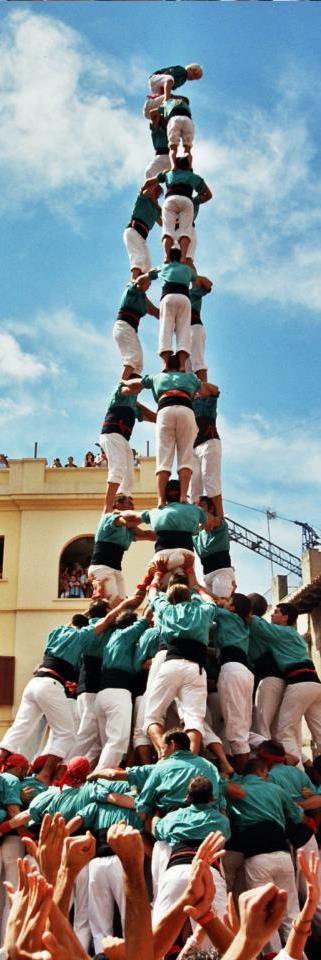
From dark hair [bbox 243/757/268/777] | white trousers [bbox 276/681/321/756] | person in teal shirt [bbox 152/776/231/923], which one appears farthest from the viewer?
white trousers [bbox 276/681/321/756]

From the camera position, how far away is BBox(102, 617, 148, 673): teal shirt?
26.9ft

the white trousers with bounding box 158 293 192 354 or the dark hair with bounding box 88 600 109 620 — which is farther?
the white trousers with bounding box 158 293 192 354

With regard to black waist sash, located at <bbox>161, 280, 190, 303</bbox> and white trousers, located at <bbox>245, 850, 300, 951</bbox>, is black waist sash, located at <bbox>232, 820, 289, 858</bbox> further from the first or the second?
black waist sash, located at <bbox>161, 280, 190, 303</bbox>

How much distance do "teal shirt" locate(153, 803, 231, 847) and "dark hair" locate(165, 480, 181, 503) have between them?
3774 millimetres

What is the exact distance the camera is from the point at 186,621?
24.6 ft

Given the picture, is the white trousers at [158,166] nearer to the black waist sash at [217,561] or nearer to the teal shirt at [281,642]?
the black waist sash at [217,561]

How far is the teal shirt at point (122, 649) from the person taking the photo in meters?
8.21

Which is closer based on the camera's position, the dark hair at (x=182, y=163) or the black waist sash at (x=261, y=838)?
the black waist sash at (x=261, y=838)

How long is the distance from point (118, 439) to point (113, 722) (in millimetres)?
3703

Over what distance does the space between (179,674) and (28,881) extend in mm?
4904

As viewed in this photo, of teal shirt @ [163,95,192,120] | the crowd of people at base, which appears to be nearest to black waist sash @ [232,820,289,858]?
the crowd of people at base

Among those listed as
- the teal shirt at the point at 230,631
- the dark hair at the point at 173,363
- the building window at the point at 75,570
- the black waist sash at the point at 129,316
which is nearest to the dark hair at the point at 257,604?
the teal shirt at the point at 230,631

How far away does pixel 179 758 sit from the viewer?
21.4 feet

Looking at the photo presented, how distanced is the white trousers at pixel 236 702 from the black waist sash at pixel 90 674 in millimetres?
1130
